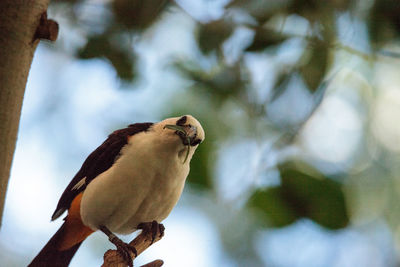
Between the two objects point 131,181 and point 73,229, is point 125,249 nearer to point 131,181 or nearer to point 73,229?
point 131,181

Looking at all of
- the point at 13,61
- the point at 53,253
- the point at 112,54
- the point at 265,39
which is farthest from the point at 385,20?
the point at 53,253

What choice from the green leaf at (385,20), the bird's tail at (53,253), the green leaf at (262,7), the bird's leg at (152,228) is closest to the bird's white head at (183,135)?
the bird's leg at (152,228)

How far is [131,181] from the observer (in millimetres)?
2326

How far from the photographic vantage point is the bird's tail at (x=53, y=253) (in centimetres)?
271

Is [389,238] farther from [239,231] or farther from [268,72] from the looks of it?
[268,72]

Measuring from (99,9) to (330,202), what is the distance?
166 cm

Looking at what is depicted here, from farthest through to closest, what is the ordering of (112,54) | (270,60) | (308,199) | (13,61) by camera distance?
(112,54) → (270,60) → (308,199) → (13,61)

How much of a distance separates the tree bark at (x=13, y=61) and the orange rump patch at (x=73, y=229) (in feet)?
3.88

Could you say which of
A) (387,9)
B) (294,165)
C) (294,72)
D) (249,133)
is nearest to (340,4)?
(387,9)

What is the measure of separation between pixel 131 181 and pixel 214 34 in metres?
0.88

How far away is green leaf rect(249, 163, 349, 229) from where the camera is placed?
7.73 feet

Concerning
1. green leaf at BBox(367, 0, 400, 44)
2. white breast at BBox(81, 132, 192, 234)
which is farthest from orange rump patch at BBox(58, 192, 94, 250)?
green leaf at BBox(367, 0, 400, 44)

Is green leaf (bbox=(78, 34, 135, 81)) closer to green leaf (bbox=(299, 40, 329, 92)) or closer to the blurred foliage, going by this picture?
the blurred foliage

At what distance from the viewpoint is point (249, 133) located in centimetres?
316
